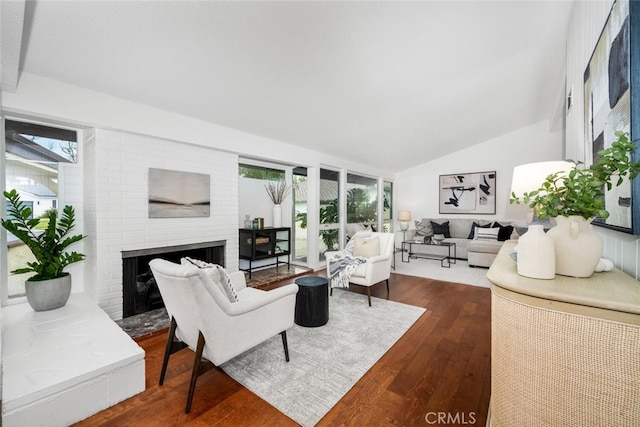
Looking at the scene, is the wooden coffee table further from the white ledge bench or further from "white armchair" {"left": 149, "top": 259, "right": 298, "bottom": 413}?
the white ledge bench

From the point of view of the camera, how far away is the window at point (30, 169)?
2.41m

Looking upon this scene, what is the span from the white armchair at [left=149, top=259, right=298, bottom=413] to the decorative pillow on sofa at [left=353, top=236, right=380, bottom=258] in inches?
78.2

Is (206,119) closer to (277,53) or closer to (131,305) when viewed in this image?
(277,53)

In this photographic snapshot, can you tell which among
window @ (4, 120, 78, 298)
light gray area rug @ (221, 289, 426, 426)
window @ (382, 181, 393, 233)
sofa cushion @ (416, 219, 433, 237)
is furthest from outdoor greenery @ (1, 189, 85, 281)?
sofa cushion @ (416, 219, 433, 237)

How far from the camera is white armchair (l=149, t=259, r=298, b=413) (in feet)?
4.84

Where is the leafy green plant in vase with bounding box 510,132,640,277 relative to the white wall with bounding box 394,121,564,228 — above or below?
below

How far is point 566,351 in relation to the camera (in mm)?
820

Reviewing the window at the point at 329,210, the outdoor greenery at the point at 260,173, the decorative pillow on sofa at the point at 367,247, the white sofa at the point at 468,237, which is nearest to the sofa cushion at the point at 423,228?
the white sofa at the point at 468,237

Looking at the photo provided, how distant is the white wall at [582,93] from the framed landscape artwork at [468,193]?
161 inches

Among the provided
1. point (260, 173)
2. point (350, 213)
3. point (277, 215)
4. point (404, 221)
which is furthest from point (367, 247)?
point (404, 221)

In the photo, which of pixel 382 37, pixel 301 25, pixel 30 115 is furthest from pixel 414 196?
pixel 30 115

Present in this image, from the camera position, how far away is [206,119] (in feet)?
10.7

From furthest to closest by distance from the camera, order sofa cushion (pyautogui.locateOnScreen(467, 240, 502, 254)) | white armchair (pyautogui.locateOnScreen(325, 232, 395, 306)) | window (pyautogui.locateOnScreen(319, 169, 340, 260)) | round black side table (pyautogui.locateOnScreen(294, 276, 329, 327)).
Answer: window (pyautogui.locateOnScreen(319, 169, 340, 260)) < sofa cushion (pyautogui.locateOnScreen(467, 240, 502, 254)) < white armchair (pyautogui.locateOnScreen(325, 232, 395, 306)) < round black side table (pyautogui.locateOnScreen(294, 276, 329, 327))

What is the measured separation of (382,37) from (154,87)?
2246mm
